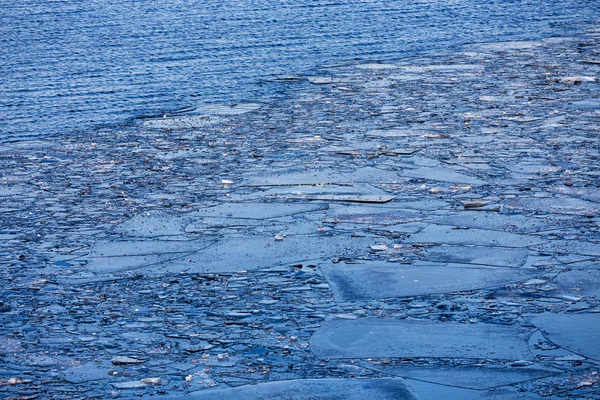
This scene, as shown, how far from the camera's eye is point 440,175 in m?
8.13

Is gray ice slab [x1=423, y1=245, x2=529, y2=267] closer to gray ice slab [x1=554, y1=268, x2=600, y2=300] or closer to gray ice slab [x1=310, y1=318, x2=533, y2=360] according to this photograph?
gray ice slab [x1=554, y1=268, x2=600, y2=300]

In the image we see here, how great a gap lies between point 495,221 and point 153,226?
2.58 metres

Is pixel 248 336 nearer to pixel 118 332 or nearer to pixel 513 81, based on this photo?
pixel 118 332

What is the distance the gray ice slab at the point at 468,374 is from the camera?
462 cm

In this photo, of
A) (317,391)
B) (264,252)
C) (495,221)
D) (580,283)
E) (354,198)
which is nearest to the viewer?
(317,391)

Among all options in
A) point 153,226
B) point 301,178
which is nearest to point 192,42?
point 301,178

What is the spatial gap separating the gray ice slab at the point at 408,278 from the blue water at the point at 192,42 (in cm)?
522

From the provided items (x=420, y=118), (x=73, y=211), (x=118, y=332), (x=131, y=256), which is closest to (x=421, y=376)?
(x=118, y=332)

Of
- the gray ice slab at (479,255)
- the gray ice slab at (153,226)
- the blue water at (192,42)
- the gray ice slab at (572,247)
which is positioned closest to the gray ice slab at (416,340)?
the gray ice slab at (479,255)

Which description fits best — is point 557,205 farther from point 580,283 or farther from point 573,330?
point 573,330

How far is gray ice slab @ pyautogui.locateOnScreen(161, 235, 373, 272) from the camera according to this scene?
247 inches

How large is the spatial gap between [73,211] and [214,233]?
53.3 inches

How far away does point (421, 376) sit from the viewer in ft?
15.4

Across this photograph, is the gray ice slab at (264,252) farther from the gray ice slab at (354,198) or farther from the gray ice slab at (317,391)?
the gray ice slab at (317,391)
